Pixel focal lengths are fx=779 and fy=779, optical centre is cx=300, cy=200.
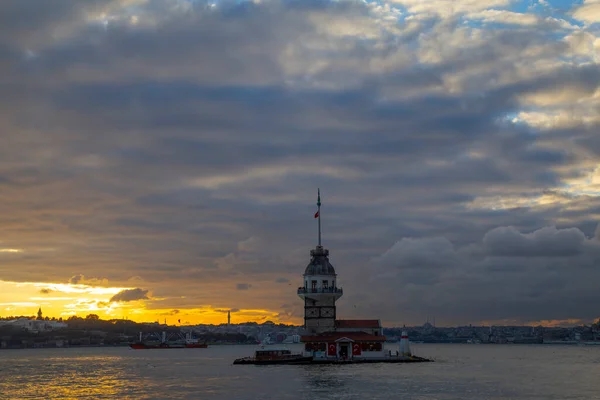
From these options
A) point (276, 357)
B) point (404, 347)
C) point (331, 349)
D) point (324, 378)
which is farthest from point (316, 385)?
point (404, 347)

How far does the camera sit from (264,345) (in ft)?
419

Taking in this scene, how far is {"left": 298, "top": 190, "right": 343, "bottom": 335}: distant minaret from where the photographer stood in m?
121

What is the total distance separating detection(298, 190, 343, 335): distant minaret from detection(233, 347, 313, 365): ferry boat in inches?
203

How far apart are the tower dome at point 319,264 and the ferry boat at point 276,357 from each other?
42.2ft

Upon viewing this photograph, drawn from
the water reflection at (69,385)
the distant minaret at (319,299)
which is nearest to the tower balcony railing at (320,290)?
the distant minaret at (319,299)

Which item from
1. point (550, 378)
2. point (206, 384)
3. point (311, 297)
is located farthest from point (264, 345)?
point (550, 378)

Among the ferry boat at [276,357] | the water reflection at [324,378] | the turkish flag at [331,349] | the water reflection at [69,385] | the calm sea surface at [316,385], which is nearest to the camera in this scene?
the calm sea surface at [316,385]

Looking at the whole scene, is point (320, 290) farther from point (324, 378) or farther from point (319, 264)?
point (324, 378)

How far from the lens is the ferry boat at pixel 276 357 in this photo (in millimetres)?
115325

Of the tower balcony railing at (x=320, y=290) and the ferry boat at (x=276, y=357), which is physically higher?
the tower balcony railing at (x=320, y=290)

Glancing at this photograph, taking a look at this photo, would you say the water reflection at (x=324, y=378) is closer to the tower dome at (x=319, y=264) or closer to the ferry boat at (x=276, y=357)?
the ferry boat at (x=276, y=357)

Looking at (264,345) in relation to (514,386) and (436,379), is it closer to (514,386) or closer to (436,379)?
(436,379)

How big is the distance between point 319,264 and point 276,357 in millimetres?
15912

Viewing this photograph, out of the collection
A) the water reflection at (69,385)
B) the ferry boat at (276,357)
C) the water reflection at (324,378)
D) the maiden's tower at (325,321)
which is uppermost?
the maiden's tower at (325,321)
